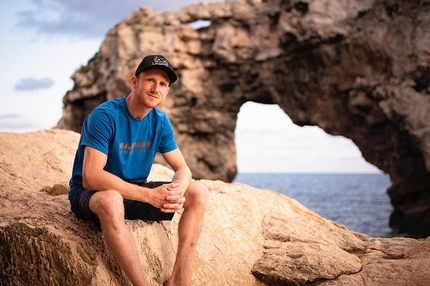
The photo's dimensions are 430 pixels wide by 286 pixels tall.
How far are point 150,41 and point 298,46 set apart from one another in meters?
7.34

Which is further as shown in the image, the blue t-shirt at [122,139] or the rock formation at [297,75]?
the rock formation at [297,75]

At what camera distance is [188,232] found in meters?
3.34

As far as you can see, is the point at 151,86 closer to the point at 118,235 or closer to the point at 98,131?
the point at 98,131

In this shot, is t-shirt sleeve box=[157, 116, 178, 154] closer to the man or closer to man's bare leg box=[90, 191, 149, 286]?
the man

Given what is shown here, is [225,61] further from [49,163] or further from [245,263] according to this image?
[245,263]

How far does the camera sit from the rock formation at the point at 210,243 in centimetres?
315

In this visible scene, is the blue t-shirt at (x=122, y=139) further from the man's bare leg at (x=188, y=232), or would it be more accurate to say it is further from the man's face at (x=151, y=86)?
the man's bare leg at (x=188, y=232)

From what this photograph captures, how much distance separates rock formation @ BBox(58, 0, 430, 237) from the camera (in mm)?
12828

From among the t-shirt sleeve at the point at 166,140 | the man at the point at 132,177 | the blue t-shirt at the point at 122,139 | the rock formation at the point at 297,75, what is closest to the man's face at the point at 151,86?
the man at the point at 132,177

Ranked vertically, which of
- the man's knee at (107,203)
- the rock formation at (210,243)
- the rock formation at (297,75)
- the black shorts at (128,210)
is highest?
the rock formation at (297,75)

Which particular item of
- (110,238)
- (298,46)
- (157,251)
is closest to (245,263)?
(157,251)

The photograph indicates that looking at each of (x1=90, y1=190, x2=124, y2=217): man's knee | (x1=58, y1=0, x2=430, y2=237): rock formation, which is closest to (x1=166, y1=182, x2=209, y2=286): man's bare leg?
(x1=90, y1=190, x2=124, y2=217): man's knee

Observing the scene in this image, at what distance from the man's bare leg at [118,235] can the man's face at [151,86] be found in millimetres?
843

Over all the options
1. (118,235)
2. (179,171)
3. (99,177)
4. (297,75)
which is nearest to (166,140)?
(179,171)
